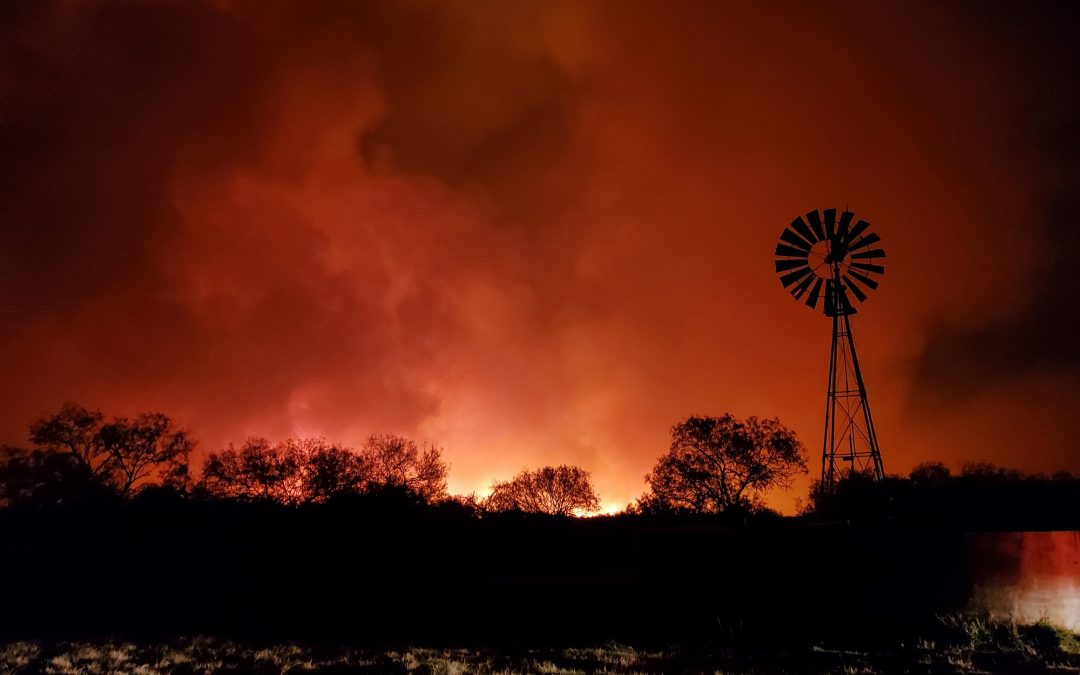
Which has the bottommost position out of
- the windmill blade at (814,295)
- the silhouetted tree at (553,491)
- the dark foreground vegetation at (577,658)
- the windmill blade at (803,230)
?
the dark foreground vegetation at (577,658)

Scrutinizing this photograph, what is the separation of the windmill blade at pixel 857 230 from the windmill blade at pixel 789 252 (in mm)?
2210

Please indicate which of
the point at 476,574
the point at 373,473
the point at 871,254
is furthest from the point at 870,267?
the point at 373,473

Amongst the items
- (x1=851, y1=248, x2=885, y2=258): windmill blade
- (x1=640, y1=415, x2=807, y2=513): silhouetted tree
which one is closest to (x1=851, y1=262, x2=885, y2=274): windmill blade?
(x1=851, y1=248, x2=885, y2=258): windmill blade

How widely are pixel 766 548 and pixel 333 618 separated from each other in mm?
16965

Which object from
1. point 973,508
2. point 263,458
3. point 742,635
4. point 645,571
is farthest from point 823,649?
point 263,458

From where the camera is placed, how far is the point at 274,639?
21828mm

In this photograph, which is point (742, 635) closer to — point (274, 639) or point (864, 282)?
point (274, 639)

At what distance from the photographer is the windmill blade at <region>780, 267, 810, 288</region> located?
111 feet

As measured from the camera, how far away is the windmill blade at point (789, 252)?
33.8 metres

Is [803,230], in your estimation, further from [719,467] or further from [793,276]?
[719,467]

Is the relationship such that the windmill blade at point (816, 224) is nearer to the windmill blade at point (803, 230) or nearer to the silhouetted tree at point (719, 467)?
the windmill blade at point (803, 230)

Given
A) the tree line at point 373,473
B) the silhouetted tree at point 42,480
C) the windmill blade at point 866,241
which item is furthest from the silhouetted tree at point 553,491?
the windmill blade at point 866,241

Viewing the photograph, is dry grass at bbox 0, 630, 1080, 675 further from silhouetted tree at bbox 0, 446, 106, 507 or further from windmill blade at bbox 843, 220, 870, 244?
silhouetted tree at bbox 0, 446, 106, 507

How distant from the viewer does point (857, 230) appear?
32.8m
